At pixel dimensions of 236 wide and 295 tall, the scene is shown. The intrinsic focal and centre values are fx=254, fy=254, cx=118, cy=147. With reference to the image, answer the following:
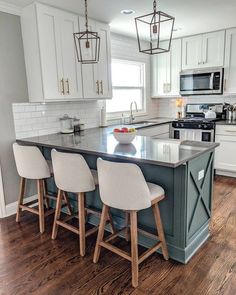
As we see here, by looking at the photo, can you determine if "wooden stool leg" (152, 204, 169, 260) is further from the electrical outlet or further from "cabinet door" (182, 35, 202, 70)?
"cabinet door" (182, 35, 202, 70)

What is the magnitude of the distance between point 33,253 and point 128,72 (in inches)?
140

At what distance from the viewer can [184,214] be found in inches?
81.7

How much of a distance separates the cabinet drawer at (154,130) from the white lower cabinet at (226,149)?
0.88m

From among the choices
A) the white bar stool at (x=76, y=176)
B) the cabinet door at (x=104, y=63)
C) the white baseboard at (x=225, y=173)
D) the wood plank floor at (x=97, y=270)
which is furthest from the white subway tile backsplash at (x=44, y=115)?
the white baseboard at (x=225, y=173)

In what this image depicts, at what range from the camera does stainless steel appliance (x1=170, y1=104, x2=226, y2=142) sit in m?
4.30

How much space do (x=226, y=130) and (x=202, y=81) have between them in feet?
3.19

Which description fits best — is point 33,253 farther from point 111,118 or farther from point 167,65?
point 167,65

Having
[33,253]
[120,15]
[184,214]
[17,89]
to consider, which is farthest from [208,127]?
[33,253]

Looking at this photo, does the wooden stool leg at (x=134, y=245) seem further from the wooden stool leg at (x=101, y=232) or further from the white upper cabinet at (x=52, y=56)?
the white upper cabinet at (x=52, y=56)

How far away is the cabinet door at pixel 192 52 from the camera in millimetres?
4453

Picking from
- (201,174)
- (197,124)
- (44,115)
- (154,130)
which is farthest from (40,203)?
(197,124)

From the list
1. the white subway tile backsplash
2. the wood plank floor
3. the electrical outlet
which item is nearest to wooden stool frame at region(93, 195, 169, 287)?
the wood plank floor

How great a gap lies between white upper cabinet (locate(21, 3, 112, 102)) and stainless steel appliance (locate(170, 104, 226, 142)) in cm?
198

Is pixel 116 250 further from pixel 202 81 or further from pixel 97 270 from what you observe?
pixel 202 81
